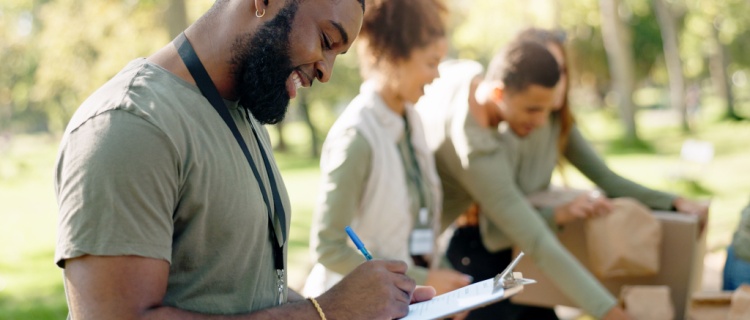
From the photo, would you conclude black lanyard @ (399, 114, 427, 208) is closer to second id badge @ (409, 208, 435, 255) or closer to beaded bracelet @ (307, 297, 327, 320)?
second id badge @ (409, 208, 435, 255)

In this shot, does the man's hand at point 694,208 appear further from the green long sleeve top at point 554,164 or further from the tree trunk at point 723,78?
the tree trunk at point 723,78

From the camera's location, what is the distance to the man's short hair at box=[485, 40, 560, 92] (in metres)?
3.27

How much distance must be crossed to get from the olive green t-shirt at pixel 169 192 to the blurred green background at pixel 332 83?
248 cm

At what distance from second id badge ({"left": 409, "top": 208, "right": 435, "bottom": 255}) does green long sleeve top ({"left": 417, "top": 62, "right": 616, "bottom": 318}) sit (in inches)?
11.0

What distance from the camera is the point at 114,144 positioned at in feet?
4.55

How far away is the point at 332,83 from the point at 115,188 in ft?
82.6

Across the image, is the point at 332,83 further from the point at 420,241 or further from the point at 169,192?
the point at 169,192

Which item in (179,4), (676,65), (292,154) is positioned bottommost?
(292,154)

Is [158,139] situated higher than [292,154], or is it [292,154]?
[158,139]

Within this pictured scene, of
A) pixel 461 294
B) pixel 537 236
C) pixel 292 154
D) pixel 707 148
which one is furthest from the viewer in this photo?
pixel 292 154

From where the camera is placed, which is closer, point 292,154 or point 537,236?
point 537,236

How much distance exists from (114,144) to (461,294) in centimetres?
82

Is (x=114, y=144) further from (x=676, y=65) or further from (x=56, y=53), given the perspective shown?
(x=676, y=65)

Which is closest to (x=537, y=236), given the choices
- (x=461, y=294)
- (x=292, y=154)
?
(x=461, y=294)
